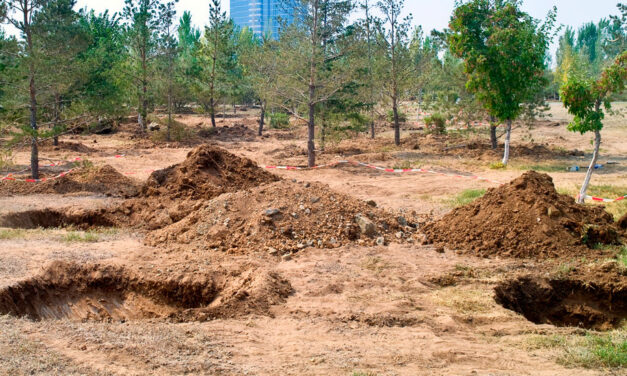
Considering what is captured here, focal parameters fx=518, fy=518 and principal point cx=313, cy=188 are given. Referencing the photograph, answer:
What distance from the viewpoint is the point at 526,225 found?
945 cm

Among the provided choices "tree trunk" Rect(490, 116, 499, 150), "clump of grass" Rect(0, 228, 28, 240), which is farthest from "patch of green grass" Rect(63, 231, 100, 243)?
"tree trunk" Rect(490, 116, 499, 150)

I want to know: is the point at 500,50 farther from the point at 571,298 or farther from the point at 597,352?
the point at 597,352

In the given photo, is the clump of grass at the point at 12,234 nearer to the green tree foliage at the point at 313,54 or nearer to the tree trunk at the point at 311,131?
the green tree foliage at the point at 313,54

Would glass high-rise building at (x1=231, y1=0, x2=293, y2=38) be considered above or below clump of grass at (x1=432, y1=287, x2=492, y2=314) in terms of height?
above

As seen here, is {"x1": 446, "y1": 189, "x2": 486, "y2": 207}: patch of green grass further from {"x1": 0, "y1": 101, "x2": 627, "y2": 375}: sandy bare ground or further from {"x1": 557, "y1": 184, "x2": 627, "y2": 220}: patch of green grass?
{"x1": 0, "y1": 101, "x2": 627, "y2": 375}: sandy bare ground

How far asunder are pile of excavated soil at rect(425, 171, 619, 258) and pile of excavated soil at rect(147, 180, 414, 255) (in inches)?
41.8

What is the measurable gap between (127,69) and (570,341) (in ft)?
81.8

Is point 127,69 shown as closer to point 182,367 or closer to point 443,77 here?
point 443,77

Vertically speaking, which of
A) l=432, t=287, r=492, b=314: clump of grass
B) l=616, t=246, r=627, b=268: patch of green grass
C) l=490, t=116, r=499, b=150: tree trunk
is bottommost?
l=432, t=287, r=492, b=314: clump of grass

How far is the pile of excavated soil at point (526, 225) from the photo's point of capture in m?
9.06

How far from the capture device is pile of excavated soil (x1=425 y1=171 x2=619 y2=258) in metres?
9.06

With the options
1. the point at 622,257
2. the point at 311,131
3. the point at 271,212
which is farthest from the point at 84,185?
the point at 622,257

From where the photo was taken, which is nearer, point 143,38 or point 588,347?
point 588,347

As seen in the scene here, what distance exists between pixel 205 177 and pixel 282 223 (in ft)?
14.8
